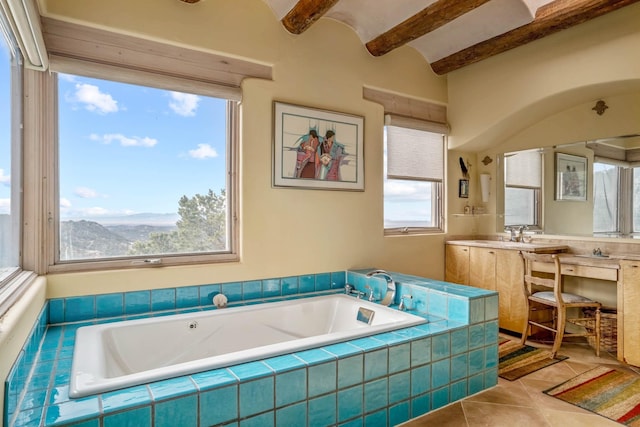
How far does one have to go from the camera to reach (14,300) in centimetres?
158

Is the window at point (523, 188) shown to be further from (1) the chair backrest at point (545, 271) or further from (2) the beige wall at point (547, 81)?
(1) the chair backrest at point (545, 271)

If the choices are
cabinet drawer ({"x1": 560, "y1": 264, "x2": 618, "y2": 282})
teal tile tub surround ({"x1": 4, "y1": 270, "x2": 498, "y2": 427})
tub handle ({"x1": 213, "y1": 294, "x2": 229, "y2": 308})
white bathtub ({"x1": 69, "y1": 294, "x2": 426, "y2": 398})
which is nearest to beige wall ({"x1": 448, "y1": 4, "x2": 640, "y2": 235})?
cabinet drawer ({"x1": 560, "y1": 264, "x2": 618, "y2": 282})

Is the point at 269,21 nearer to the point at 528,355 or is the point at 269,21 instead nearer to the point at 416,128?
the point at 416,128

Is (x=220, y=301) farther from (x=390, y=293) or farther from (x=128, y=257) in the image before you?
(x=390, y=293)

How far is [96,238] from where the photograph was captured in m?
2.46

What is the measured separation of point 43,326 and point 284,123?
6.57 ft

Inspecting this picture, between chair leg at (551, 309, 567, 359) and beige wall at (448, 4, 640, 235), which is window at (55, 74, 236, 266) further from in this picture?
chair leg at (551, 309, 567, 359)

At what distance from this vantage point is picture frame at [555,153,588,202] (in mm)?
3467

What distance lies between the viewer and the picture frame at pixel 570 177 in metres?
3.47

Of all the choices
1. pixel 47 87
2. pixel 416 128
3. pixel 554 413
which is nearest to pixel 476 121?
pixel 416 128

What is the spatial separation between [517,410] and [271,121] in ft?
8.04

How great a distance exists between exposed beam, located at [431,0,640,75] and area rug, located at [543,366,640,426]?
8.11 feet

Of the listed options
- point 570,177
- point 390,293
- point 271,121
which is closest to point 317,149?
point 271,121

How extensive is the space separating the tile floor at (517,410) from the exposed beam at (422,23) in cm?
248
